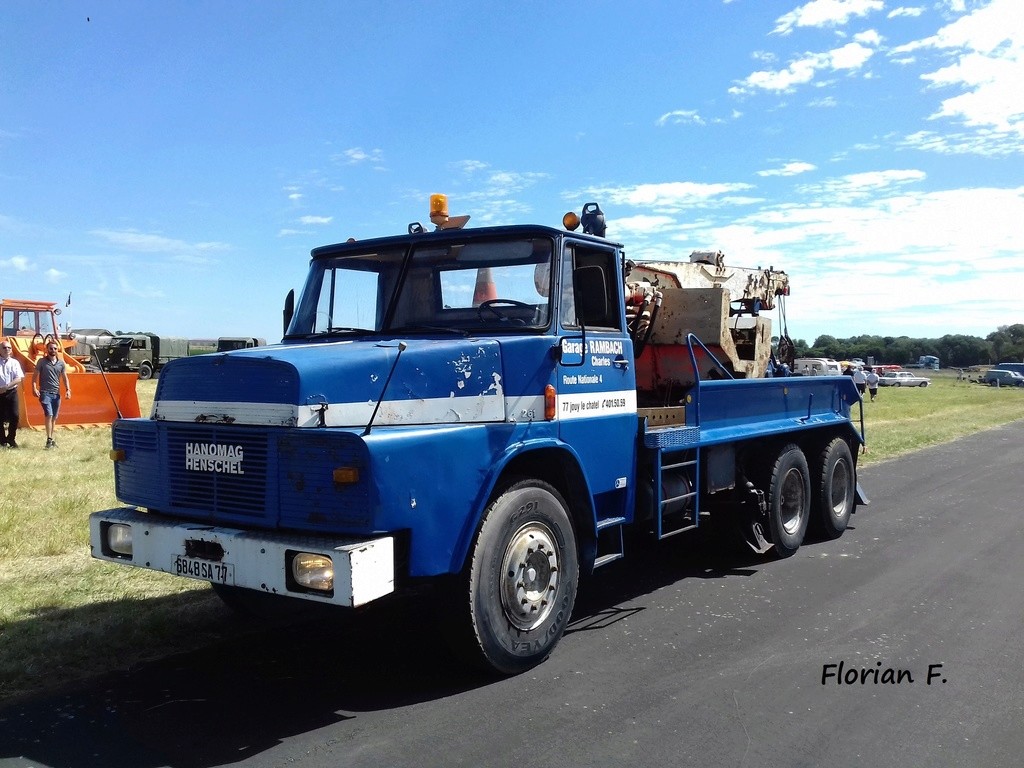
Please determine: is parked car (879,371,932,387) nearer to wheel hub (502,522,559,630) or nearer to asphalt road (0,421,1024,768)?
asphalt road (0,421,1024,768)

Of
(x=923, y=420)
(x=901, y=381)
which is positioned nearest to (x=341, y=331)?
(x=923, y=420)

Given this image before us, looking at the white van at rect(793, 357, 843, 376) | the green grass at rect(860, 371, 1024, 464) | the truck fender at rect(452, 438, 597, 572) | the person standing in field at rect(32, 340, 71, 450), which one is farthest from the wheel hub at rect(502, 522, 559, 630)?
the person standing in field at rect(32, 340, 71, 450)

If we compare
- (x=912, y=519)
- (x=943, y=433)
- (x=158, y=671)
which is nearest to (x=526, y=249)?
(x=158, y=671)

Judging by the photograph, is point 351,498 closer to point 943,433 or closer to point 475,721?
point 475,721

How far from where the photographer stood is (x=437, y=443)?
13.5 feet

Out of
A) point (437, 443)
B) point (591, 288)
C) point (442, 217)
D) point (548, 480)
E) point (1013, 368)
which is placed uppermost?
point (442, 217)

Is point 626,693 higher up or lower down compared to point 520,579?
lower down

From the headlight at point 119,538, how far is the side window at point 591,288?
2687 mm

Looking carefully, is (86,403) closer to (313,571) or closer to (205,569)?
(205,569)

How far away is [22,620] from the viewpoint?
17.6ft

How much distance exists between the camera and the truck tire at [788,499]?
745 cm

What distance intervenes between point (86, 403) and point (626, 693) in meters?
15.0

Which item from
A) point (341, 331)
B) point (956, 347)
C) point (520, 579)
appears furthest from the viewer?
point (956, 347)

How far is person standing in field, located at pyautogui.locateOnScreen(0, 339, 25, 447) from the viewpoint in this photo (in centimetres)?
1334
